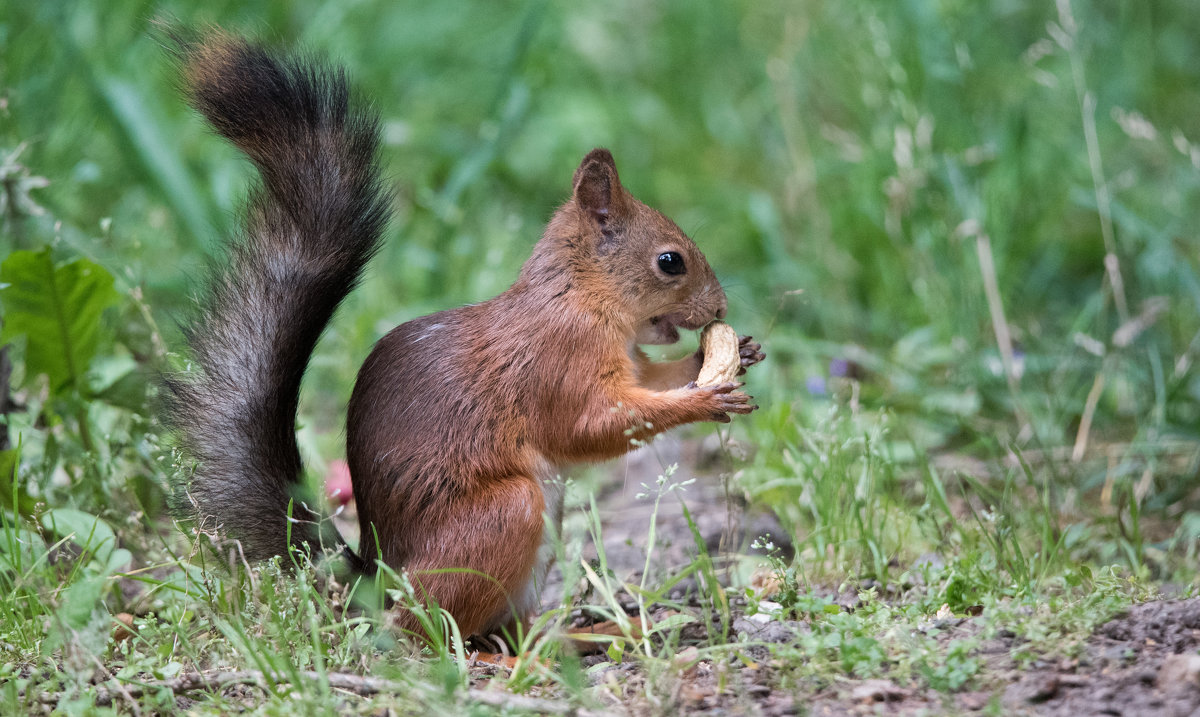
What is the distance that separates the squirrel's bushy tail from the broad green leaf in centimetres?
54

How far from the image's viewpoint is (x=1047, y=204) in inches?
169

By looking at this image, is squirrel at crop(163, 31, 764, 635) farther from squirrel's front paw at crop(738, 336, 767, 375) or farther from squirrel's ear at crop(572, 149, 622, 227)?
squirrel's ear at crop(572, 149, 622, 227)

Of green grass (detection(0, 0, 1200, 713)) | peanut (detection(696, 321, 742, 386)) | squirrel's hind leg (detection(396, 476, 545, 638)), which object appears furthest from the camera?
peanut (detection(696, 321, 742, 386))

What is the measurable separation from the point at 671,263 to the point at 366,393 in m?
0.78

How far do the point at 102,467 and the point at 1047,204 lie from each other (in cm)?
347

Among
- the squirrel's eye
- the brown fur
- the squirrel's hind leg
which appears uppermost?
the squirrel's eye

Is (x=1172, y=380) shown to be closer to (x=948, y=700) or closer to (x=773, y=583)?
(x=773, y=583)

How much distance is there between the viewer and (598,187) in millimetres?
2615

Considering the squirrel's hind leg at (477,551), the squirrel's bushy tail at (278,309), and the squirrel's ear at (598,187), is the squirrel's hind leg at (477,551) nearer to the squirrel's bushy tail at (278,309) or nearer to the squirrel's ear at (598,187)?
the squirrel's bushy tail at (278,309)

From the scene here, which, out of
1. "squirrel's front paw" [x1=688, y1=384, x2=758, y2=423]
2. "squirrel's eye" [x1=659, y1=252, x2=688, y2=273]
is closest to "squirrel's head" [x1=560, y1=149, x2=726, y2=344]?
"squirrel's eye" [x1=659, y1=252, x2=688, y2=273]

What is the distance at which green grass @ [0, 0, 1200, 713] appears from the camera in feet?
6.56

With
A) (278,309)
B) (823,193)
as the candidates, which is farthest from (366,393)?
(823,193)

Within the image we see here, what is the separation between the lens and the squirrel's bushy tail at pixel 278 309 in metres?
2.24

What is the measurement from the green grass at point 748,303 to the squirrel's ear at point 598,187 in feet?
1.55
